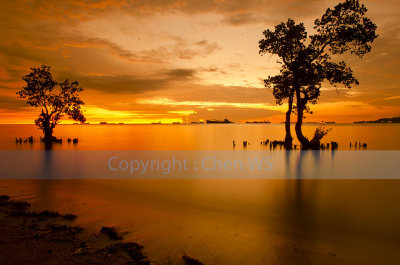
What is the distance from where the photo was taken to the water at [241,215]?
247 inches

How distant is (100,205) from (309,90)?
26538 mm

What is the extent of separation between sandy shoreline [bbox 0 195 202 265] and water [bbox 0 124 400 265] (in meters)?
0.50

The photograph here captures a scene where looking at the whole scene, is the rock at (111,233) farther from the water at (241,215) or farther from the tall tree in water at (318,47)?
the tall tree in water at (318,47)

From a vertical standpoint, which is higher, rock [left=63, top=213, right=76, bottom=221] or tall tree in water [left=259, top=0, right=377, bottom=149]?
tall tree in water [left=259, top=0, right=377, bottom=149]

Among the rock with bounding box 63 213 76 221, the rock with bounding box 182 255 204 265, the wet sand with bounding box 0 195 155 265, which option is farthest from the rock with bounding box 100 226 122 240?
the rock with bounding box 182 255 204 265

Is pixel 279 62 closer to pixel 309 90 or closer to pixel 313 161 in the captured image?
pixel 309 90

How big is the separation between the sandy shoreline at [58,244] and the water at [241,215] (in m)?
0.50

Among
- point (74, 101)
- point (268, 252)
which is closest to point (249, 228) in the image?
point (268, 252)

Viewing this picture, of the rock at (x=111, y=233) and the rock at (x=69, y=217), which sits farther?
the rock at (x=69, y=217)

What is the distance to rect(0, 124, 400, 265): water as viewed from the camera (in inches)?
247

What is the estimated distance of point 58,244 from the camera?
5.89m

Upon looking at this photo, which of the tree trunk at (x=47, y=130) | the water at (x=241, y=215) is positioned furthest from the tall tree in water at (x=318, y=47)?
the tree trunk at (x=47, y=130)

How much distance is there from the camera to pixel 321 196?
481 inches

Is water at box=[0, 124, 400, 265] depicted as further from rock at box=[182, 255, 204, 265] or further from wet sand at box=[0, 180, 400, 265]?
rock at box=[182, 255, 204, 265]
